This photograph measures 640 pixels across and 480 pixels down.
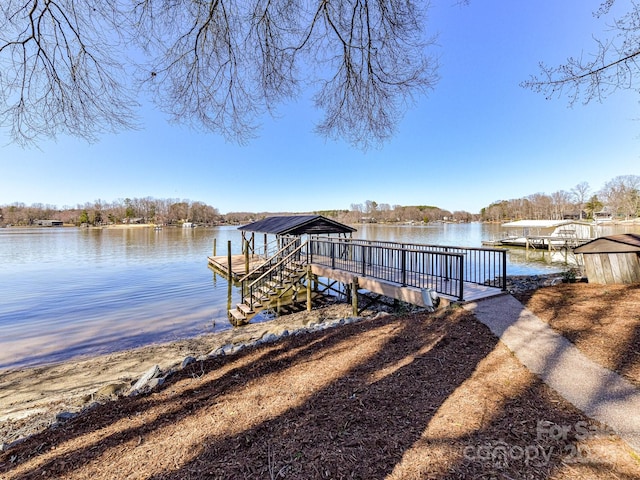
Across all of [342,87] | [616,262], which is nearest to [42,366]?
[342,87]

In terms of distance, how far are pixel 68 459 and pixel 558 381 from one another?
15.5 feet

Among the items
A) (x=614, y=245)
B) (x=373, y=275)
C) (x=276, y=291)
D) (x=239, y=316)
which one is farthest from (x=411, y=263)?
(x=239, y=316)

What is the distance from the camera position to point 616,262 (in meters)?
7.01

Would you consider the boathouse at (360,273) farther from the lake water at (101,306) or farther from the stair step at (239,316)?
the lake water at (101,306)

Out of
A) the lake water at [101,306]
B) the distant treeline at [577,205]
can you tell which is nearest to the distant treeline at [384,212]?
the distant treeline at [577,205]

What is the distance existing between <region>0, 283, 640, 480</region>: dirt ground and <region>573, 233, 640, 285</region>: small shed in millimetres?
3144

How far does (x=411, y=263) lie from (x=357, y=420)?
6228 millimetres

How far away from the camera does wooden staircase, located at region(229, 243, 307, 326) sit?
10.5m

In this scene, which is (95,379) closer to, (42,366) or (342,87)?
(42,366)

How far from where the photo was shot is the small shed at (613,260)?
6.88 metres

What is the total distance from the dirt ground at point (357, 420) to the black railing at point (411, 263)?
8.21 ft

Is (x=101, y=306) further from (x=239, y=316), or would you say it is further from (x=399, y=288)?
(x=399, y=288)

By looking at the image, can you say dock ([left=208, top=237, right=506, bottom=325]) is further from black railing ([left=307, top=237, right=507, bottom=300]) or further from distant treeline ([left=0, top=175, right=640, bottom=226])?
distant treeline ([left=0, top=175, right=640, bottom=226])

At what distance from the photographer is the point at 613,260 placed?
23.1 ft
